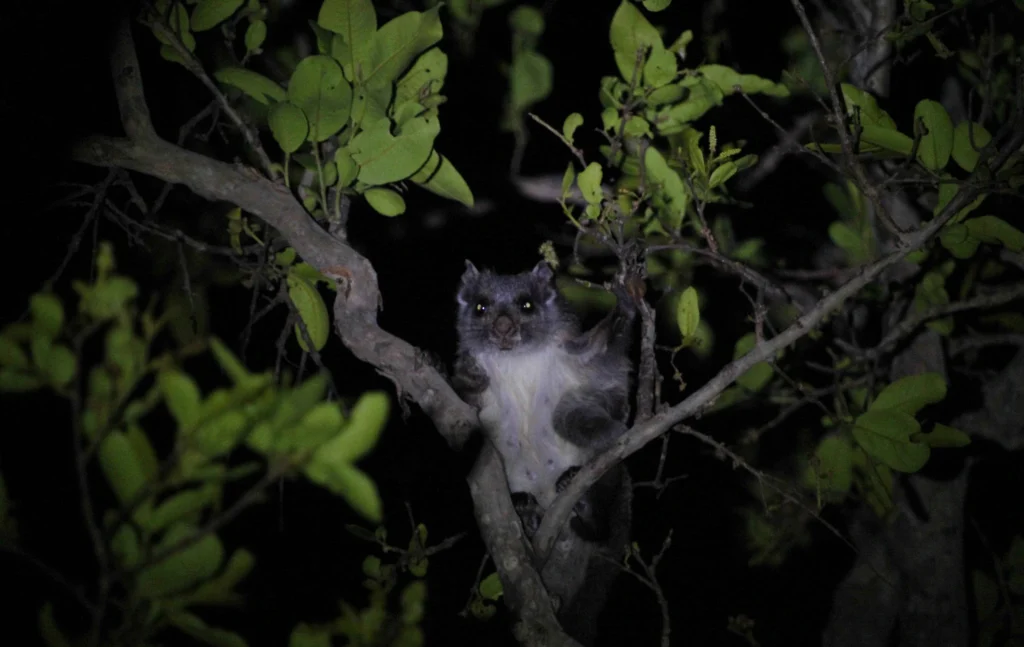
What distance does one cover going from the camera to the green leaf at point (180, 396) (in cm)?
132

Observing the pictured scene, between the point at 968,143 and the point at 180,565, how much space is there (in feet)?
10.3

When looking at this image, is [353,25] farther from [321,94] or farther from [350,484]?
[350,484]

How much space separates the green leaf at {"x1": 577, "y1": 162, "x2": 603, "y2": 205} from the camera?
10.4 feet

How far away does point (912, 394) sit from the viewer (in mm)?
3236

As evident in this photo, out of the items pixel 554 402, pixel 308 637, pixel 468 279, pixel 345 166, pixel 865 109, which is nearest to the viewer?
pixel 308 637

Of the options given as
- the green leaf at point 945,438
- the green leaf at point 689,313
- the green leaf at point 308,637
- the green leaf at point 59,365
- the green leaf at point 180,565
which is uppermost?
the green leaf at point 59,365

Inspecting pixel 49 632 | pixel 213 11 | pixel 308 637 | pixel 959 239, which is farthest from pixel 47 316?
pixel 959 239

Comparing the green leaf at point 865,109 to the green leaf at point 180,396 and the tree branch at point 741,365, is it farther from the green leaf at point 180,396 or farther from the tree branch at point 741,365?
the green leaf at point 180,396

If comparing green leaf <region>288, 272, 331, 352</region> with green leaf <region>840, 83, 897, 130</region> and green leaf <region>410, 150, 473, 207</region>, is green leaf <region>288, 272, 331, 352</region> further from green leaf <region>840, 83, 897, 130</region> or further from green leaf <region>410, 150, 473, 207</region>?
green leaf <region>840, 83, 897, 130</region>

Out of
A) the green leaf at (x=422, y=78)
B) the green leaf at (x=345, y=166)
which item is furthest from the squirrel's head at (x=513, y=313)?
the green leaf at (x=345, y=166)

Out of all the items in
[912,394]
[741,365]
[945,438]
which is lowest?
[945,438]

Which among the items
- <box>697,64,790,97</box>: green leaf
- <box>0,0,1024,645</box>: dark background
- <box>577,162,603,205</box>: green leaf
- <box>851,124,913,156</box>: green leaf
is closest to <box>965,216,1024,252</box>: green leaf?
<box>851,124,913,156</box>: green leaf

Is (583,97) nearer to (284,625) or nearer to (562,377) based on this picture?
(562,377)

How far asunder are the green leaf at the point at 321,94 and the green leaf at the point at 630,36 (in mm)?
1186
